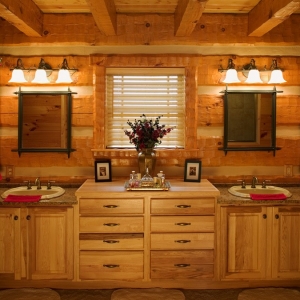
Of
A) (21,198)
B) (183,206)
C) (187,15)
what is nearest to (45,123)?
(21,198)

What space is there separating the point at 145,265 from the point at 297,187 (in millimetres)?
1741

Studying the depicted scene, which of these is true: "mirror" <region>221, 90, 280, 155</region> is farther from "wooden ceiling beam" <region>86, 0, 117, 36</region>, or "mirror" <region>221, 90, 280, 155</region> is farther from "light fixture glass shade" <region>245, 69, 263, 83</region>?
"wooden ceiling beam" <region>86, 0, 117, 36</region>

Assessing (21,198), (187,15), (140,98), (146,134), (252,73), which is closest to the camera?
(187,15)

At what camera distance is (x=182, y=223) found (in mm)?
3131

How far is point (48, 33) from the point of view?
3.60m

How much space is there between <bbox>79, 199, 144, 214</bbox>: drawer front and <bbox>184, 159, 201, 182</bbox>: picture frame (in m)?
0.65

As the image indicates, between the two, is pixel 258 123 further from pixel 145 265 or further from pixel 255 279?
pixel 145 265

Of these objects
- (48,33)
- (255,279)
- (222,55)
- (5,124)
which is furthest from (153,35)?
(255,279)

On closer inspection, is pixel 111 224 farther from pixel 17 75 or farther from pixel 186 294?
pixel 17 75

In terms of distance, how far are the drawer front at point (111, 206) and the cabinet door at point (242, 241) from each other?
747 mm

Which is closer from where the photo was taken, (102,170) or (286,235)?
(286,235)

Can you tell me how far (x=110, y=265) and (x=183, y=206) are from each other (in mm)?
815

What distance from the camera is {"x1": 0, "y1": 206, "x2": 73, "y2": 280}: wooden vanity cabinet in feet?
10.2

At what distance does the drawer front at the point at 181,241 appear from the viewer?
313cm
